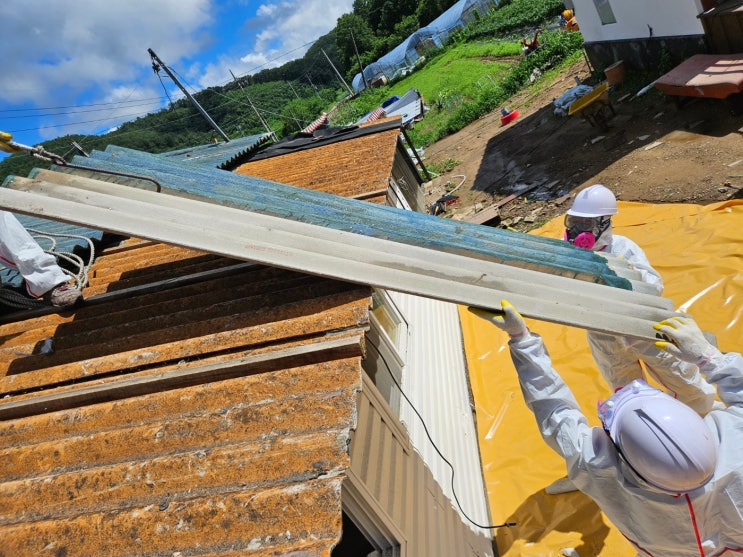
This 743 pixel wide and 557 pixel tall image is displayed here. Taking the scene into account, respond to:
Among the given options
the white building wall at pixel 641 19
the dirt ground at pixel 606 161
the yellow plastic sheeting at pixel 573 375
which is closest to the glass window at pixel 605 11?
the white building wall at pixel 641 19

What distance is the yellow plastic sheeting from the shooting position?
3922mm

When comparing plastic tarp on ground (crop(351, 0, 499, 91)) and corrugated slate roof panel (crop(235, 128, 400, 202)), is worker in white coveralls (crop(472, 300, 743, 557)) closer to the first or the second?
corrugated slate roof panel (crop(235, 128, 400, 202))

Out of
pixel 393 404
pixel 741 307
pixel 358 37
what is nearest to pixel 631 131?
pixel 741 307

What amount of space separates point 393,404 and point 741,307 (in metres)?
4.19

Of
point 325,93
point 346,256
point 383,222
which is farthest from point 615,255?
point 325,93

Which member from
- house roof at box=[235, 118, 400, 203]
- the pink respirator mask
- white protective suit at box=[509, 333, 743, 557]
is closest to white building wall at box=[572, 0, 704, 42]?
house roof at box=[235, 118, 400, 203]

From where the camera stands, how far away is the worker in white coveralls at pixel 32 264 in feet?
11.0

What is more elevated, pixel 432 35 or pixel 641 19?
pixel 432 35

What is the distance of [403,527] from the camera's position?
109 inches

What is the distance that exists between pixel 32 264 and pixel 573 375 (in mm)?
5575

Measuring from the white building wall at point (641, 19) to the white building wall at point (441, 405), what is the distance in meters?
10.7

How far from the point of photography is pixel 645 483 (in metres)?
2.22

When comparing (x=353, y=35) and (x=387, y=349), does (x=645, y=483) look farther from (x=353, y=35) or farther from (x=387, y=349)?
(x=353, y=35)

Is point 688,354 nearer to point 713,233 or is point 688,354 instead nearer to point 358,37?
point 713,233
